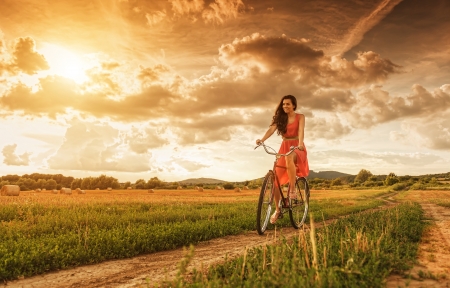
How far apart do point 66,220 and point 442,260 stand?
888 centimetres

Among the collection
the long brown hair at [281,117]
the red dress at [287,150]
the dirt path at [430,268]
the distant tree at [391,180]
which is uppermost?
the distant tree at [391,180]

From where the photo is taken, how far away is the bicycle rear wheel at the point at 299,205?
10.1 metres

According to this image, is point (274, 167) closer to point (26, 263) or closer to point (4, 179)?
point (26, 263)

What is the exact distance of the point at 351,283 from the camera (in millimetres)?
3947

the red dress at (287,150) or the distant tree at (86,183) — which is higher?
the distant tree at (86,183)

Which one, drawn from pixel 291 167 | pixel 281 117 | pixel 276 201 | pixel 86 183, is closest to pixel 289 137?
pixel 281 117

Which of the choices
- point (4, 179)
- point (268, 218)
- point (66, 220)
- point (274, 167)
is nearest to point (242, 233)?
point (268, 218)

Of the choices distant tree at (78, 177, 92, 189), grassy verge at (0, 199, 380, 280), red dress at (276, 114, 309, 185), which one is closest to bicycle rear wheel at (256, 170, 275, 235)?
red dress at (276, 114, 309, 185)

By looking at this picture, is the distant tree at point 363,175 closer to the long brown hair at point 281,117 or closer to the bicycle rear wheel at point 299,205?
the bicycle rear wheel at point 299,205

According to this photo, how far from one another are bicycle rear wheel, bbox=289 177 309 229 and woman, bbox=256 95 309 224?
0.49 m

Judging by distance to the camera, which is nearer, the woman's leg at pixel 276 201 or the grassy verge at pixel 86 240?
the grassy verge at pixel 86 240

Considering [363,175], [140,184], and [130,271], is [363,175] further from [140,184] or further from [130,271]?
[130,271]

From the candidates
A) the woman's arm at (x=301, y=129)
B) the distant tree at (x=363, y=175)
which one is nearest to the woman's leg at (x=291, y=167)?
the woman's arm at (x=301, y=129)

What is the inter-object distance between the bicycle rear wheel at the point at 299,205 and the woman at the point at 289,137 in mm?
492
